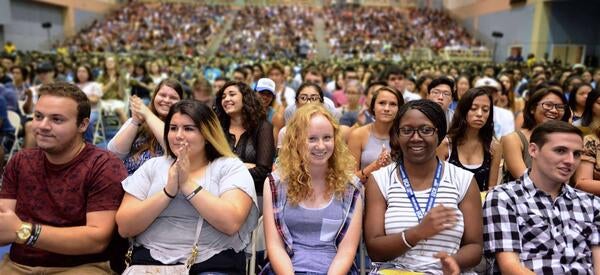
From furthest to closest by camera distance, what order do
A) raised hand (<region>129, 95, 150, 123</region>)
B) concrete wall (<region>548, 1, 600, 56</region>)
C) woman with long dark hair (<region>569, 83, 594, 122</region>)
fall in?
concrete wall (<region>548, 1, 600, 56</region>)
woman with long dark hair (<region>569, 83, 594, 122</region>)
raised hand (<region>129, 95, 150, 123</region>)

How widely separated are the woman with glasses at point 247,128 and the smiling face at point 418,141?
53.8 inches

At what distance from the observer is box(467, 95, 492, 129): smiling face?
3676mm

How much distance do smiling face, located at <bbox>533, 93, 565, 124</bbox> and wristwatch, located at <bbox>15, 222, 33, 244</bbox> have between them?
3.61 metres

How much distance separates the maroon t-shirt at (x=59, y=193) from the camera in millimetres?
2416

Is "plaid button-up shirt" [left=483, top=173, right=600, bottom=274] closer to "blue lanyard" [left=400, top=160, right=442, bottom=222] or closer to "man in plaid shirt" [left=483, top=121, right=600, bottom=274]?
"man in plaid shirt" [left=483, top=121, right=600, bottom=274]

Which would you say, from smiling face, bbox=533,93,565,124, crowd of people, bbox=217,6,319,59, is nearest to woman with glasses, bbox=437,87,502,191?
smiling face, bbox=533,93,565,124

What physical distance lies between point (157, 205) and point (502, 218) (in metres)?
1.76

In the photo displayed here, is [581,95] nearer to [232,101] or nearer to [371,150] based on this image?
[371,150]

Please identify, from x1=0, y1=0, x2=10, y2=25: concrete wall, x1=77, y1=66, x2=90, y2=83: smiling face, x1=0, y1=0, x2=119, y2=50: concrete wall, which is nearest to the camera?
x1=77, y1=66, x2=90, y2=83: smiling face

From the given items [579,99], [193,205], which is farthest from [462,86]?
[193,205]

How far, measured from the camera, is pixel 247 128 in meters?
3.93

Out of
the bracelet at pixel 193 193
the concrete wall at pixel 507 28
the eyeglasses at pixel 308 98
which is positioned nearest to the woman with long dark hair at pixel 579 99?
the eyeglasses at pixel 308 98

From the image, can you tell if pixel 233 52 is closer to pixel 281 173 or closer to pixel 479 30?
pixel 479 30

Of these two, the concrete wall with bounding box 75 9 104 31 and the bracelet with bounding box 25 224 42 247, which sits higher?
the concrete wall with bounding box 75 9 104 31
